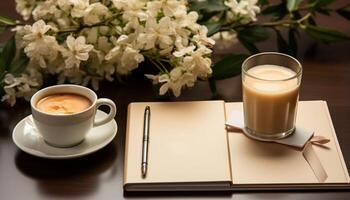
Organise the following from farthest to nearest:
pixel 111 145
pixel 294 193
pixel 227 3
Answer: pixel 227 3, pixel 111 145, pixel 294 193

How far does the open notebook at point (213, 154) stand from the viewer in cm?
86

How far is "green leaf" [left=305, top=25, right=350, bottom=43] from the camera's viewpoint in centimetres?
118

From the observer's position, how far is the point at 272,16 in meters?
1.25

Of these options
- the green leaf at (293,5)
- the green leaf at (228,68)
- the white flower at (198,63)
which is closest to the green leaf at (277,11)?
the green leaf at (293,5)

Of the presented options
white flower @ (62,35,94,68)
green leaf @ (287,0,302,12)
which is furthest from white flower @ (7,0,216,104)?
green leaf @ (287,0,302,12)

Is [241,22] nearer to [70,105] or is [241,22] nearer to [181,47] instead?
[181,47]

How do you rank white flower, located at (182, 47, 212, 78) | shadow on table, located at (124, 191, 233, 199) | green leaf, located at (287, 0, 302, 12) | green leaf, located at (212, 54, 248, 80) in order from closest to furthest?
shadow on table, located at (124, 191, 233, 199) → white flower, located at (182, 47, 212, 78) → green leaf, located at (212, 54, 248, 80) → green leaf, located at (287, 0, 302, 12)

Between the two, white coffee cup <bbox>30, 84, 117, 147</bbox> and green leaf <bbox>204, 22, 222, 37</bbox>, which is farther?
green leaf <bbox>204, 22, 222, 37</bbox>

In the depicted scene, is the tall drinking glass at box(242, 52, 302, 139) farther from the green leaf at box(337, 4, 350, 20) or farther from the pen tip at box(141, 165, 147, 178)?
the green leaf at box(337, 4, 350, 20)

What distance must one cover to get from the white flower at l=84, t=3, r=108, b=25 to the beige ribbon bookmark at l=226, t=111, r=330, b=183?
0.85 ft

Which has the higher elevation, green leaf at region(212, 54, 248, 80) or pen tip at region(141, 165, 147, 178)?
pen tip at region(141, 165, 147, 178)

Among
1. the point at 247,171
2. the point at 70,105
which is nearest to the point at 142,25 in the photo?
the point at 70,105

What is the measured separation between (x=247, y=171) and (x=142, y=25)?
0.29 meters

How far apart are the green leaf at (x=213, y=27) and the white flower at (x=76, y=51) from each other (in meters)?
0.21
